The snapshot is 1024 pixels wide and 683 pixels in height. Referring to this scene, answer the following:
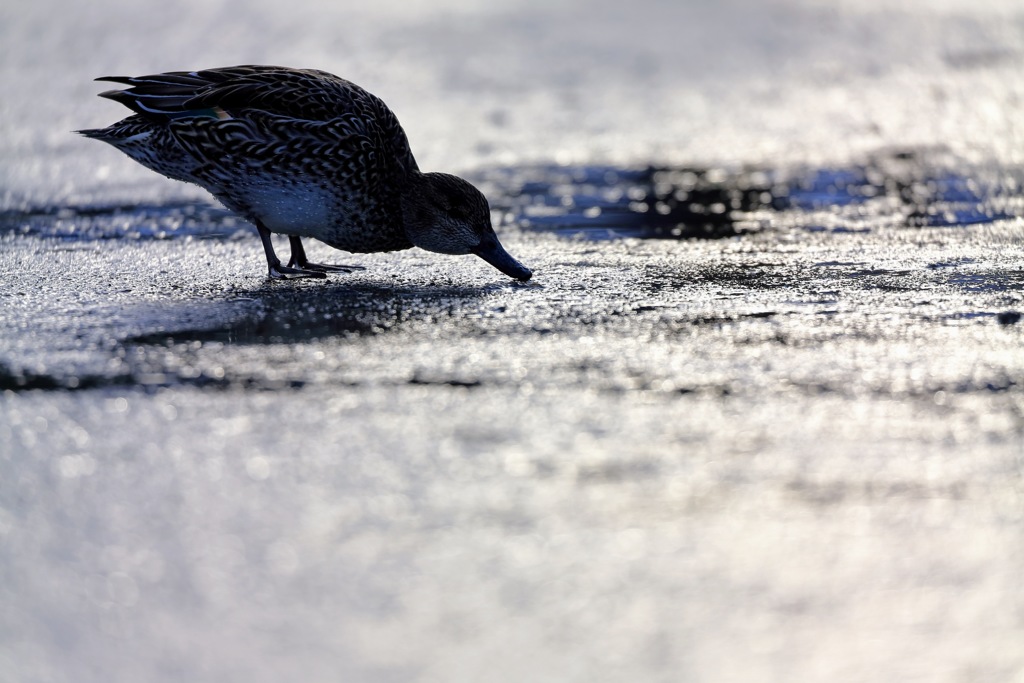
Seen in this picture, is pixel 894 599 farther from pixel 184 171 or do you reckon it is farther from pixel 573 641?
pixel 184 171

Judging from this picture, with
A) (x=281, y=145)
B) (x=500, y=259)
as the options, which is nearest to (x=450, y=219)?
(x=500, y=259)

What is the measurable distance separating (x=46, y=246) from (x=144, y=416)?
9.21 ft

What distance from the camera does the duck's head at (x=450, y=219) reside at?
5.52 m

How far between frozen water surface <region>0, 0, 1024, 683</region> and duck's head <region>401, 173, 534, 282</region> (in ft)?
0.44

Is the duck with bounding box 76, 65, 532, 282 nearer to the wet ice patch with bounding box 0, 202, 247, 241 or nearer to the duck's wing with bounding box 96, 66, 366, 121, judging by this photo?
the duck's wing with bounding box 96, 66, 366, 121

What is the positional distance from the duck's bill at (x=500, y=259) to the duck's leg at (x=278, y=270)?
26.8 inches

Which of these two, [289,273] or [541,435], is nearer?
[541,435]

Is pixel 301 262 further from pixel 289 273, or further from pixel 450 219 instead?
pixel 450 219

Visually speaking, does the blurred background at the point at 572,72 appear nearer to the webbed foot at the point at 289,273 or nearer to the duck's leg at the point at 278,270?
the duck's leg at the point at 278,270

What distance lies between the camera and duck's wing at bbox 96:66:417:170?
5.41 meters

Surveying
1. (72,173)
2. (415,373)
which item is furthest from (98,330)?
(72,173)

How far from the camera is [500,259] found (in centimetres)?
540

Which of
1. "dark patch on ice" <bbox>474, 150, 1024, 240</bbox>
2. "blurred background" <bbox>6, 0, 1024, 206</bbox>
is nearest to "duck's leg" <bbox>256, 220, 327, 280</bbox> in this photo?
"dark patch on ice" <bbox>474, 150, 1024, 240</bbox>

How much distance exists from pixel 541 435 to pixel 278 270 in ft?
7.99
